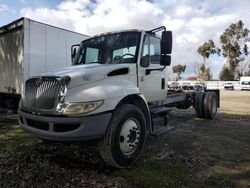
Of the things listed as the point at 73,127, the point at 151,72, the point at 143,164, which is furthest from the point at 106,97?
the point at 151,72

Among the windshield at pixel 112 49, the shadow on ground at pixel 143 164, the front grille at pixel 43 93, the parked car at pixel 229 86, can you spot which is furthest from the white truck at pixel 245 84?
the front grille at pixel 43 93

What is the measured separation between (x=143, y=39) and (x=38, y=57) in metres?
4.92

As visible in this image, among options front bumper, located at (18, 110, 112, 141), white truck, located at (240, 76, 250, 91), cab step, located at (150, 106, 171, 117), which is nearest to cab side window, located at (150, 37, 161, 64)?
cab step, located at (150, 106, 171, 117)

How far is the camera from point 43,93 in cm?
463

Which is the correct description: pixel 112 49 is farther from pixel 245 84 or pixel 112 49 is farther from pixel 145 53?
pixel 245 84

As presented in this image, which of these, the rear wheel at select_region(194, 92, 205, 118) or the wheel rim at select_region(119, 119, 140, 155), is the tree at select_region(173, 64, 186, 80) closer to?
the rear wheel at select_region(194, 92, 205, 118)

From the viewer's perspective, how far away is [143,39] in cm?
594

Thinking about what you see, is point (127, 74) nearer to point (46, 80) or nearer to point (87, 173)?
point (46, 80)

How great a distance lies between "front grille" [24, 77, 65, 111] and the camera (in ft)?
14.7

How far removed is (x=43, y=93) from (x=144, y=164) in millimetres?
2159

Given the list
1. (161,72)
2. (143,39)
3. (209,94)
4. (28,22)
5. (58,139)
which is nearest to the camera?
(58,139)

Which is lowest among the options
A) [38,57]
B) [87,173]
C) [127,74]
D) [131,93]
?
[87,173]

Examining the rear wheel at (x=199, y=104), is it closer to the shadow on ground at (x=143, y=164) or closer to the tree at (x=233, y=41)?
the shadow on ground at (x=143, y=164)

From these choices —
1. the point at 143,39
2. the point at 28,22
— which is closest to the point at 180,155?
the point at 143,39
